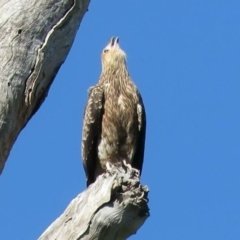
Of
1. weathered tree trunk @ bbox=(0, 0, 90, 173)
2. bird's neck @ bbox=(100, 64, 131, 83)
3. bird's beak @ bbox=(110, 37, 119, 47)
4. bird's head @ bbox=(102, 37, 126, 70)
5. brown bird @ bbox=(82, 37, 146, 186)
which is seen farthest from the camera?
bird's beak @ bbox=(110, 37, 119, 47)

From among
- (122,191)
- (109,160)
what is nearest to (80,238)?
(122,191)

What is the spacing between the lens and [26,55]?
4578 millimetres

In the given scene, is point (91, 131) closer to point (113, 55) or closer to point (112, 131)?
point (112, 131)

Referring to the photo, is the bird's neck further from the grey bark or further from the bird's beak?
the grey bark

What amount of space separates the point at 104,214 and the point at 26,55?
1.05 meters

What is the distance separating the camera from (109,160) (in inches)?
322

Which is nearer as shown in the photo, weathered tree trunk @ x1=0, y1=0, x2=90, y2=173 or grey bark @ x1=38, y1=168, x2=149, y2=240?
grey bark @ x1=38, y1=168, x2=149, y2=240

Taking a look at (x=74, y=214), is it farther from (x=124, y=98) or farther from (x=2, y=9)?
(x=124, y=98)

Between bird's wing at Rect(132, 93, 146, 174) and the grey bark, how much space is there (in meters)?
3.66

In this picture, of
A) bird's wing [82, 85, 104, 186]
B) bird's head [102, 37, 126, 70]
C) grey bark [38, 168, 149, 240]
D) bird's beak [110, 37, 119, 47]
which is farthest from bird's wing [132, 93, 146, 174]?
grey bark [38, 168, 149, 240]

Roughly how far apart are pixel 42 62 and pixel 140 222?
3.60ft

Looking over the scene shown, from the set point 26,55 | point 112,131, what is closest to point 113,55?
point 112,131

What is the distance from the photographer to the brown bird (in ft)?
26.8

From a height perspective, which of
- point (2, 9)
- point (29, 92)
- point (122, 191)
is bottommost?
point (122, 191)
